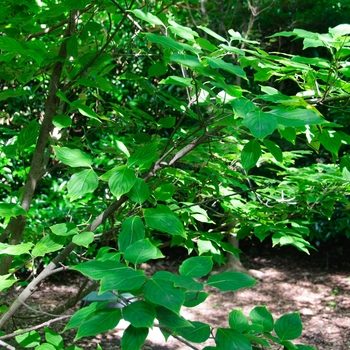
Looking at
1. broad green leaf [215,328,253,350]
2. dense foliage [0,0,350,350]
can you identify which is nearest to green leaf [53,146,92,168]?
dense foliage [0,0,350,350]

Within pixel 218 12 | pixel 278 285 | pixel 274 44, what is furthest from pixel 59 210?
pixel 274 44

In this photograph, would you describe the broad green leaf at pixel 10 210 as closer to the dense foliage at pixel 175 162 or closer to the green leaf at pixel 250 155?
the dense foliage at pixel 175 162

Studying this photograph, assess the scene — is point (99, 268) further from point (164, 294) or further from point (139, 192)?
point (139, 192)

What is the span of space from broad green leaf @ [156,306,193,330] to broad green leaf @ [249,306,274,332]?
0.91ft

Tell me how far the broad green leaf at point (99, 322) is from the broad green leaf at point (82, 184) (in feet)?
1.28

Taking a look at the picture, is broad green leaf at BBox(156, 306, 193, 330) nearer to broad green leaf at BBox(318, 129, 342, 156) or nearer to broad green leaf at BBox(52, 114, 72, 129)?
broad green leaf at BBox(318, 129, 342, 156)

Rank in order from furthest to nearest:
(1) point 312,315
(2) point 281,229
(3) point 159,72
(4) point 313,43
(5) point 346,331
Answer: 1. (1) point 312,315
2. (5) point 346,331
3. (2) point 281,229
4. (3) point 159,72
5. (4) point 313,43

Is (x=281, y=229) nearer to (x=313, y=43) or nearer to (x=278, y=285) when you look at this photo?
(x=313, y=43)

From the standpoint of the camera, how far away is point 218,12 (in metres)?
6.82

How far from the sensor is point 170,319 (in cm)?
88

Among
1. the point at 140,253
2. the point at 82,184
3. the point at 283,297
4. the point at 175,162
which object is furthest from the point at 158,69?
the point at 283,297

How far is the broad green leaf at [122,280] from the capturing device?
2.72 feet

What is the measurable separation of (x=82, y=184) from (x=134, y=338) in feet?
1.57

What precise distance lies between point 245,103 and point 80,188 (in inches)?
18.3
